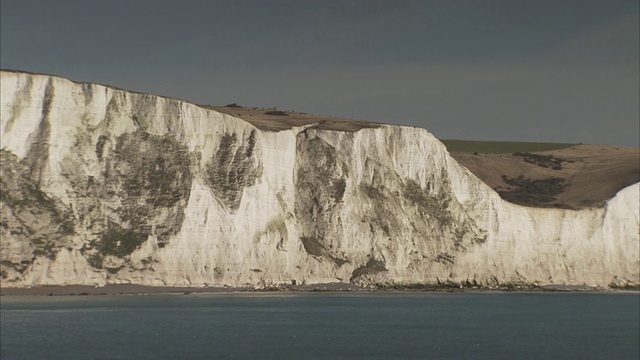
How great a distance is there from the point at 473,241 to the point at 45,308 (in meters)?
38.5

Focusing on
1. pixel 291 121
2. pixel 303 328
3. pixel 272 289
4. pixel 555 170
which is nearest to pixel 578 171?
pixel 555 170

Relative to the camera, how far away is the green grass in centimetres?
14238

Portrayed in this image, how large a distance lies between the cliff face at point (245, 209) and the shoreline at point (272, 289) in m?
0.51

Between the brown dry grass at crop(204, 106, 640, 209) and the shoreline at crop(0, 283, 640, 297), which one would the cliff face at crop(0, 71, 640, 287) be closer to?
the shoreline at crop(0, 283, 640, 297)

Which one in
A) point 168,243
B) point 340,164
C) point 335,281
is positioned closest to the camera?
point 168,243

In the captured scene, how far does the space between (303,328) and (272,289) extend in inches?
818

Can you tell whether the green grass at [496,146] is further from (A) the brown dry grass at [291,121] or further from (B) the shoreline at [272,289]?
(B) the shoreline at [272,289]

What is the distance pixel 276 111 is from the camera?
309 feet

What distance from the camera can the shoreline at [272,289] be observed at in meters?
59.0

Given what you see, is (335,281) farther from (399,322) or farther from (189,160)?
(399,322)

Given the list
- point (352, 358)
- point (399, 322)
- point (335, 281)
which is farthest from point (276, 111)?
point (352, 358)

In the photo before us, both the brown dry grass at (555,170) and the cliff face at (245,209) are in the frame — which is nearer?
the cliff face at (245,209)

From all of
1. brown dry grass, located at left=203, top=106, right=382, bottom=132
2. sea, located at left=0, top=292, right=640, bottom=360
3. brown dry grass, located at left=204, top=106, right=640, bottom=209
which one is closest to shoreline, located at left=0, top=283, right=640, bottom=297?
sea, located at left=0, top=292, right=640, bottom=360

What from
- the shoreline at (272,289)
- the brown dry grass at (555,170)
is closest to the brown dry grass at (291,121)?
the brown dry grass at (555,170)
